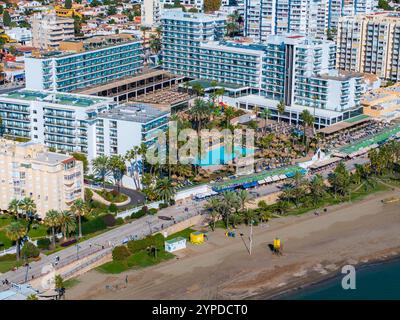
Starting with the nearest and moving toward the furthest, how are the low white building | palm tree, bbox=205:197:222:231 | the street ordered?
the street < palm tree, bbox=205:197:222:231 < the low white building

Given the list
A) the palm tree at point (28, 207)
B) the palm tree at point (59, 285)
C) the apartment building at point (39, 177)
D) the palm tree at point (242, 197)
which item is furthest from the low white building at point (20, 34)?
the palm tree at point (59, 285)

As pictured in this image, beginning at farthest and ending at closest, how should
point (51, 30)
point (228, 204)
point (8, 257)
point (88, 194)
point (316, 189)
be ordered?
1. point (51, 30)
2. point (316, 189)
3. point (88, 194)
4. point (228, 204)
5. point (8, 257)

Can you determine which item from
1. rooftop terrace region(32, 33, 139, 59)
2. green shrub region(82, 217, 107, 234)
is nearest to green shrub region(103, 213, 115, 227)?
green shrub region(82, 217, 107, 234)

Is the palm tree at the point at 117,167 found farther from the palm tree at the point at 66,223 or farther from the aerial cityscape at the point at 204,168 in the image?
the palm tree at the point at 66,223

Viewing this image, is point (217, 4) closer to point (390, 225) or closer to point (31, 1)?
point (31, 1)

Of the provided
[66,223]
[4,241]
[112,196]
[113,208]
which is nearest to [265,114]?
[112,196]

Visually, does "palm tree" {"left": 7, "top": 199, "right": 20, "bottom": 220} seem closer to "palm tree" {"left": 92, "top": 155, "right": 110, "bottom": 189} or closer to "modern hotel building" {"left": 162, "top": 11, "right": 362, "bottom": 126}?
"palm tree" {"left": 92, "top": 155, "right": 110, "bottom": 189}

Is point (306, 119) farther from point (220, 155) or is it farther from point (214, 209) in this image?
point (214, 209)
